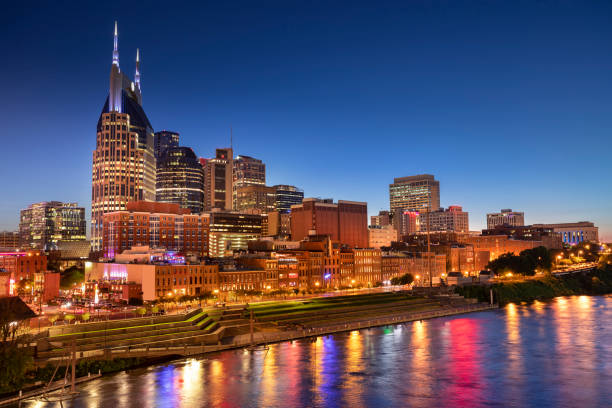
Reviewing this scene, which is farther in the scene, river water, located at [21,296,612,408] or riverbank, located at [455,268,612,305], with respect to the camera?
riverbank, located at [455,268,612,305]

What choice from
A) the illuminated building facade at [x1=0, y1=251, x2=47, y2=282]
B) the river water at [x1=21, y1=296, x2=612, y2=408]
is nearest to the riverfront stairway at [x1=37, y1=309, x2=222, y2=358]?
the river water at [x1=21, y1=296, x2=612, y2=408]

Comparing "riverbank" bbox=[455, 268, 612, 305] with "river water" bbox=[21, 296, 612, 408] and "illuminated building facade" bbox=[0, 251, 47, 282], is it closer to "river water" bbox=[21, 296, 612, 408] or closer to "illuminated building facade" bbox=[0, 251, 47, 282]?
"river water" bbox=[21, 296, 612, 408]

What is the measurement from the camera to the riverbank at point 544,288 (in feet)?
474

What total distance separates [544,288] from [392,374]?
384 ft

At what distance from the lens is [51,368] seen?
62156 mm

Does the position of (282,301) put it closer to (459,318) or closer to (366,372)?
(459,318)

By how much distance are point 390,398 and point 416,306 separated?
70.7m

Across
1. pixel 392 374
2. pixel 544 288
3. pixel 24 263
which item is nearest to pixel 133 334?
pixel 392 374

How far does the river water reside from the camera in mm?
Answer: 52906

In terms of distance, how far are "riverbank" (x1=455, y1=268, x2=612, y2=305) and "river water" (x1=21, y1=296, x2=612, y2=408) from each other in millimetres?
50697

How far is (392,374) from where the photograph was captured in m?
62.9

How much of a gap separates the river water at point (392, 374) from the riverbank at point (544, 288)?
166 ft

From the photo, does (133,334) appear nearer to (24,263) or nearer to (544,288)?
(24,263)

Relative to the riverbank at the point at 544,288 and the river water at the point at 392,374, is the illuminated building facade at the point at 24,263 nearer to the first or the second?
the river water at the point at 392,374
